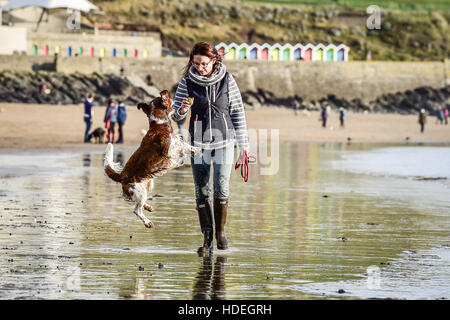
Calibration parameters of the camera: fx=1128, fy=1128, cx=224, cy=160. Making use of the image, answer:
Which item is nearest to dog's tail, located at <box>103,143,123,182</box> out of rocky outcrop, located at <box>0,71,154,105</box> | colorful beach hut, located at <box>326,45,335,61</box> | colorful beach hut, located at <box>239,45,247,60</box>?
rocky outcrop, located at <box>0,71,154,105</box>

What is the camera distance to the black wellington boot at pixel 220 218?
1098 cm

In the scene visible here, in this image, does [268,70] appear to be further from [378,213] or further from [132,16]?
[378,213]

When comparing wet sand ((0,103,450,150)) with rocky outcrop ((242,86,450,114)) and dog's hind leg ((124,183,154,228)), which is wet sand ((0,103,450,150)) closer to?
dog's hind leg ((124,183,154,228))

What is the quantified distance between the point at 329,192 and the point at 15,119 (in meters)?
31.8

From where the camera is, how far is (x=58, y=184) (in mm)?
18938

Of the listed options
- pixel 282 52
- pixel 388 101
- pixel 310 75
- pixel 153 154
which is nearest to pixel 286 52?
pixel 282 52

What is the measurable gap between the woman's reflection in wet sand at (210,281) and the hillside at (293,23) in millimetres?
110578

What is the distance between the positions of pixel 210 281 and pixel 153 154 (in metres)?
1.83

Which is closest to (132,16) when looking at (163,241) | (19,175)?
(19,175)

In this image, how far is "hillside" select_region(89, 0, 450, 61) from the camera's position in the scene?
13050cm

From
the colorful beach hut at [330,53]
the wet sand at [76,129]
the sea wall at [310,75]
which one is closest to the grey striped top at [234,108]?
the wet sand at [76,129]

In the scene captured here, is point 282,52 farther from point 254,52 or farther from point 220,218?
point 220,218

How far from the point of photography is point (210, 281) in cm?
916

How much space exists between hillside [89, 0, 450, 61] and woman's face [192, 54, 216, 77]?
361 feet
